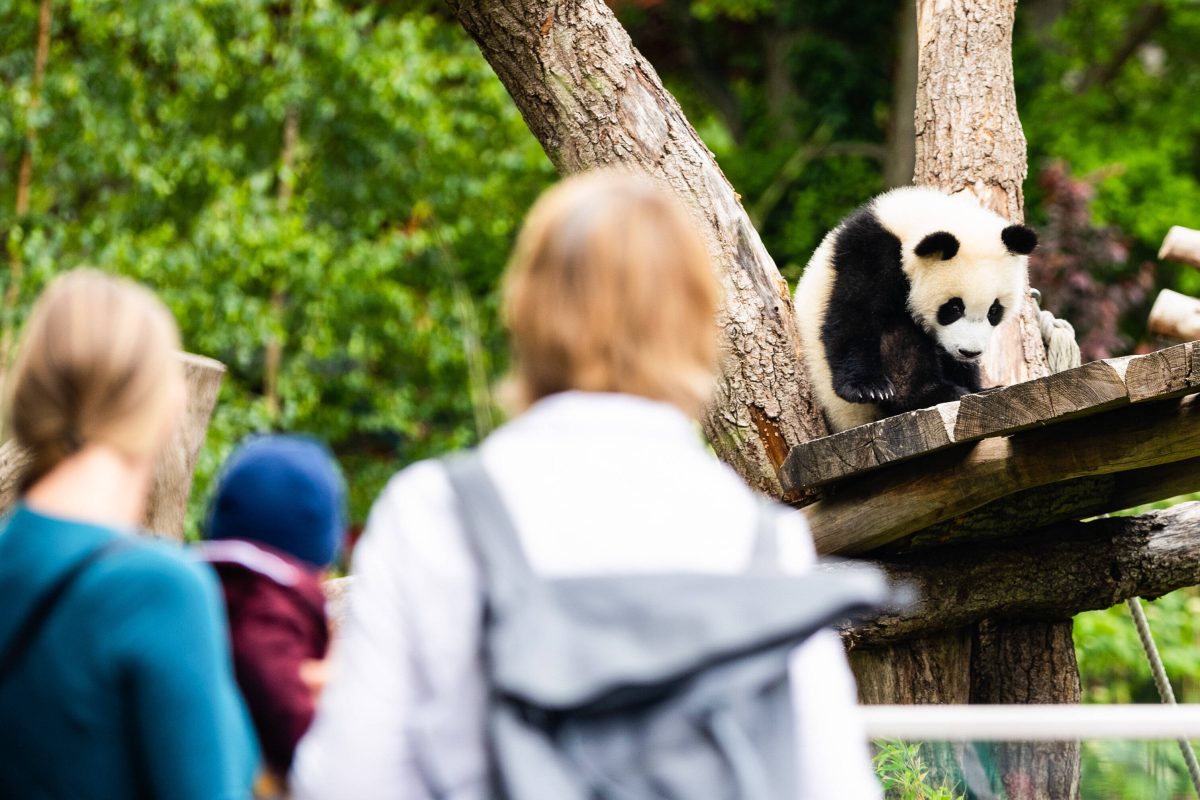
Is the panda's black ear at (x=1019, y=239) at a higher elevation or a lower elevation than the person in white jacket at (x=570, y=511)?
higher

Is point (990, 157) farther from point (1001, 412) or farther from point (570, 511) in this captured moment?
point (570, 511)

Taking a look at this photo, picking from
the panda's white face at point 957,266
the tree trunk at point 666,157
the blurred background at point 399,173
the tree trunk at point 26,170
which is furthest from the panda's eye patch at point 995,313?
the tree trunk at point 26,170

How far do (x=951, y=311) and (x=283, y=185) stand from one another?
219 inches

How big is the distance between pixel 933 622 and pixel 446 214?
6.20 m

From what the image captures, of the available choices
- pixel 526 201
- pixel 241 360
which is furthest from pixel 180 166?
pixel 526 201

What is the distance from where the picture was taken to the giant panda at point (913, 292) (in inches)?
142

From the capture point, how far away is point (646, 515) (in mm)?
1157

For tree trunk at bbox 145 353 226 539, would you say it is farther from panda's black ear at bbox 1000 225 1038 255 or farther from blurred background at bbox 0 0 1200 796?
blurred background at bbox 0 0 1200 796

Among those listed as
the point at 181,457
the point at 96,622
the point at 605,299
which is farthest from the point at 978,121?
the point at 96,622

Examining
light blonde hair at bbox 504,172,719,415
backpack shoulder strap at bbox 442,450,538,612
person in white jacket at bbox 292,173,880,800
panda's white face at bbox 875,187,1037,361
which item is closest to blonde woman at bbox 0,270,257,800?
person in white jacket at bbox 292,173,880,800

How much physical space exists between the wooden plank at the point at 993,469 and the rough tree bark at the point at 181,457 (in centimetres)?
159

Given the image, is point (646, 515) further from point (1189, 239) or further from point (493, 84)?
point (493, 84)

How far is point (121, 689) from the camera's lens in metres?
1.13

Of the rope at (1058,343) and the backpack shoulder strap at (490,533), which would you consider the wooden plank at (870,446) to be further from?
the backpack shoulder strap at (490,533)
